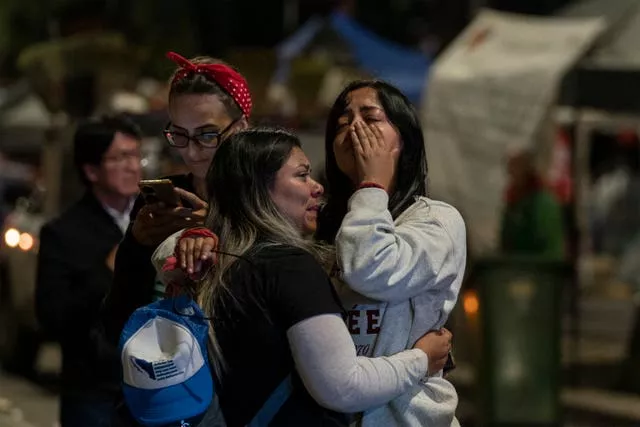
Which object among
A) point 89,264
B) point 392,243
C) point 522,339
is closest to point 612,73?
point 522,339

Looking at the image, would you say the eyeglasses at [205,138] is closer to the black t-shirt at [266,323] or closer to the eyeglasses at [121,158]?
the black t-shirt at [266,323]

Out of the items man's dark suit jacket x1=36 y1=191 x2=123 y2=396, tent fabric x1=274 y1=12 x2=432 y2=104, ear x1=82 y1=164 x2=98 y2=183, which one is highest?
ear x1=82 y1=164 x2=98 y2=183

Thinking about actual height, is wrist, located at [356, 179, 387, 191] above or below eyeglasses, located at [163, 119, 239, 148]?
above

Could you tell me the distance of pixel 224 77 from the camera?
4.84 m

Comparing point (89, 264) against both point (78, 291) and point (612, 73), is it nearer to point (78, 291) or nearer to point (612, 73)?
point (78, 291)

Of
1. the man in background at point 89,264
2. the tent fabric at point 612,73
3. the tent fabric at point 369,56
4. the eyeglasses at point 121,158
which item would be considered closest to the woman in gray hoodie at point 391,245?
the man in background at point 89,264

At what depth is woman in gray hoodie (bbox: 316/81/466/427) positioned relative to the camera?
4.20m

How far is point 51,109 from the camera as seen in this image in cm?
1506

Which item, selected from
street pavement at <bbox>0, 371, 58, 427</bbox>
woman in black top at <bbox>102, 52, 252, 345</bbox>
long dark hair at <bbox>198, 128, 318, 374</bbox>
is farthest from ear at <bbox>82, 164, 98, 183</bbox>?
street pavement at <bbox>0, 371, 58, 427</bbox>

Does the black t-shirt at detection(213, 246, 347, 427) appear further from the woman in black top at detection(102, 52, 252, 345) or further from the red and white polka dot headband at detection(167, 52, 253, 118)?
the red and white polka dot headband at detection(167, 52, 253, 118)

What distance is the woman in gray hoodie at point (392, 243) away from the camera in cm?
420

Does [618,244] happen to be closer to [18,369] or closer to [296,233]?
[18,369]

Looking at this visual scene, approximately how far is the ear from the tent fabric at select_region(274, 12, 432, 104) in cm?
1261

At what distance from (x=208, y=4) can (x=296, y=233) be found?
62.3ft
